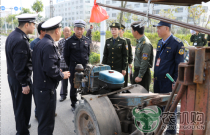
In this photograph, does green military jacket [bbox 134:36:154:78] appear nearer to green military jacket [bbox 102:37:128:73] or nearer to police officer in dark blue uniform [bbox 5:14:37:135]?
green military jacket [bbox 102:37:128:73]

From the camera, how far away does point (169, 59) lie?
3.28m

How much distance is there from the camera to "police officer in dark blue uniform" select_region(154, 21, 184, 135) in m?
3.23

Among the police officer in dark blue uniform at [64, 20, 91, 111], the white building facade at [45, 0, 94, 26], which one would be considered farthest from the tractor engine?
the white building facade at [45, 0, 94, 26]

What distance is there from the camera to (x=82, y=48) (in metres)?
4.68

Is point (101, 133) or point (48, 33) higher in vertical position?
point (48, 33)

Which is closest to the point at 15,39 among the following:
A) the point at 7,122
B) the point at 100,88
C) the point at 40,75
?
the point at 40,75

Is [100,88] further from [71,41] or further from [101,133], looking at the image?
[71,41]

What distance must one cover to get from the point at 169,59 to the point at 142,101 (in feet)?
4.03

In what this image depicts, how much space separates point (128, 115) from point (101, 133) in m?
0.66

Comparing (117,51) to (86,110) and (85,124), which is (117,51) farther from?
(86,110)

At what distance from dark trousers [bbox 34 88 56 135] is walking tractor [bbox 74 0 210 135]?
0.42m

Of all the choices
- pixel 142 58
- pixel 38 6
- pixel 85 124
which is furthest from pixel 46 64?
pixel 38 6

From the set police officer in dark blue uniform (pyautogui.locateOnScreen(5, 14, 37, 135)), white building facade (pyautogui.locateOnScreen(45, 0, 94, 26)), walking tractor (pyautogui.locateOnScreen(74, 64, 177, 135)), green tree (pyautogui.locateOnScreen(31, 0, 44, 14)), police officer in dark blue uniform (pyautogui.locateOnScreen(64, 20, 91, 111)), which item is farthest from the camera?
white building facade (pyautogui.locateOnScreen(45, 0, 94, 26))

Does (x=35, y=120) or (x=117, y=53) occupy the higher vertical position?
(x=117, y=53)
